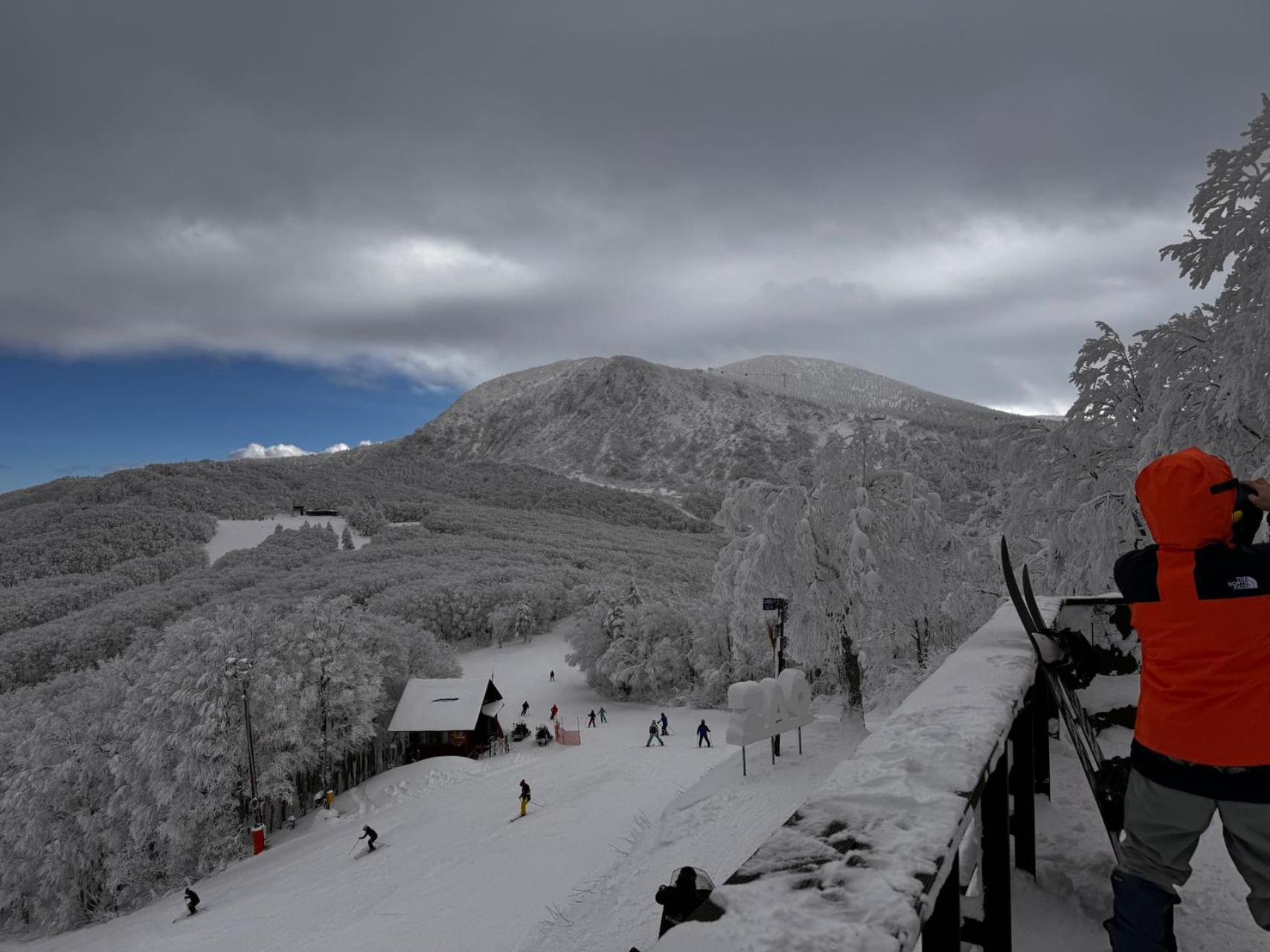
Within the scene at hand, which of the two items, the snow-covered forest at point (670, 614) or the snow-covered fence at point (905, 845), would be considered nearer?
the snow-covered fence at point (905, 845)

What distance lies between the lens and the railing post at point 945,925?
1.34 meters

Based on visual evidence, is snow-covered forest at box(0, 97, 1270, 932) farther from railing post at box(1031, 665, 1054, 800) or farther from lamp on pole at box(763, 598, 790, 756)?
railing post at box(1031, 665, 1054, 800)

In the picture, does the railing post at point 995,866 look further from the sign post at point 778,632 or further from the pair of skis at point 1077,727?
the sign post at point 778,632

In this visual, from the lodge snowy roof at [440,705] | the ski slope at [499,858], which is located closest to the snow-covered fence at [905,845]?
the ski slope at [499,858]

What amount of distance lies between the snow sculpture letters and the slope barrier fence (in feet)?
36.7

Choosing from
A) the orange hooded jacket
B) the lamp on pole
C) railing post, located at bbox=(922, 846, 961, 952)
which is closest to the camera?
railing post, located at bbox=(922, 846, 961, 952)

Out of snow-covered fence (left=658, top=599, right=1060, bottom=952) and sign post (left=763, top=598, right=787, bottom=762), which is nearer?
snow-covered fence (left=658, top=599, right=1060, bottom=952)

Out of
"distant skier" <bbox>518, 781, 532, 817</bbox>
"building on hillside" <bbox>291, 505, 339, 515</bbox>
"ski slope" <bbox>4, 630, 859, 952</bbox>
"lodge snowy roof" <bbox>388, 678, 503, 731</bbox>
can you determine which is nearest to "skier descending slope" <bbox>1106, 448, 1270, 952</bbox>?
"ski slope" <bbox>4, 630, 859, 952</bbox>

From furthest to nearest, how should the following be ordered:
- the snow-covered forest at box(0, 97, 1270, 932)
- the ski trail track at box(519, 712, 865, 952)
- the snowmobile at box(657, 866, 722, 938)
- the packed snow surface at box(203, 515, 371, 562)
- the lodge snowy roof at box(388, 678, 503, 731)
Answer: the packed snow surface at box(203, 515, 371, 562) → the lodge snowy roof at box(388, 678, 503, 731) → the ski trail track at box(519, 712, 865, 952) → the snow-covered forest at box(0, 97, 1270, 932) → the snowmobile at box(657, 866, 722, 938)

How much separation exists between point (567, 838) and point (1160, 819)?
17617mm

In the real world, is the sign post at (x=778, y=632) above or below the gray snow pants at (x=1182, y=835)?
below

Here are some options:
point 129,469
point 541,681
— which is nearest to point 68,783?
point 541,681

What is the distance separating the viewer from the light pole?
88.8 ft

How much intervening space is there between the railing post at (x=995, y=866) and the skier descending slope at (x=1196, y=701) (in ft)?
1.43
